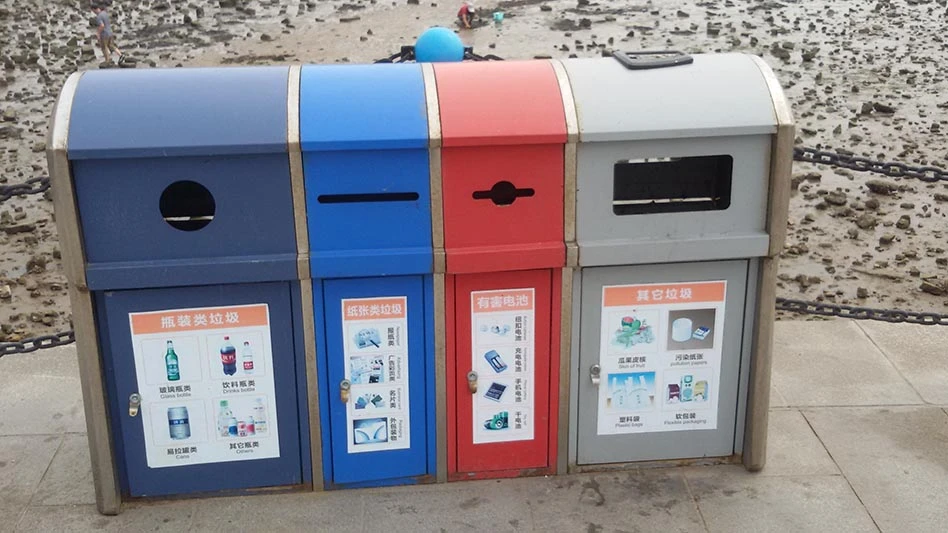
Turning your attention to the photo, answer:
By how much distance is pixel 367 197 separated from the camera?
3834 mm

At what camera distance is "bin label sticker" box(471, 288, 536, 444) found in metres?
4.03

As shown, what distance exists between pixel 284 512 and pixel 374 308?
917mm

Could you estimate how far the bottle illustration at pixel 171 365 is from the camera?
3.91m

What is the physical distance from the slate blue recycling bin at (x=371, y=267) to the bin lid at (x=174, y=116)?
0.15 metres

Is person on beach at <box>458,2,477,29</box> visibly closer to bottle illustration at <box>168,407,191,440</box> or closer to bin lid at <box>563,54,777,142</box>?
bin lid at <box>563,54,777,142</box>

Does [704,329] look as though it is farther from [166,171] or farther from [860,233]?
[860,233]

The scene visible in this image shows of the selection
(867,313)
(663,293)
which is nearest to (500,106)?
(663,293)

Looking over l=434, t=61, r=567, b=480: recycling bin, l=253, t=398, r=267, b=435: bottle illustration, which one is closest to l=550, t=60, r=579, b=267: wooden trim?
l=434, t=61, r=567, b=480: recycling bin

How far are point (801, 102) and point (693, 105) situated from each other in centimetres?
773

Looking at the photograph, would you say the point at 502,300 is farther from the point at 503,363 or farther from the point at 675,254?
the point at 675,254

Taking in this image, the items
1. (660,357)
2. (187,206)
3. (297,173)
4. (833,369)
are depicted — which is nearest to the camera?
(297,173)

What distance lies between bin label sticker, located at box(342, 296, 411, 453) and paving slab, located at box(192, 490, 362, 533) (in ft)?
0.75

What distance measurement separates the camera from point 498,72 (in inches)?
157

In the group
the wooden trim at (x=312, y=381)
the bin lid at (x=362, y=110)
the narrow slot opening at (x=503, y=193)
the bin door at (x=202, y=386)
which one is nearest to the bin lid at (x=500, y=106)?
the bin lid at (x=362, y=110)
